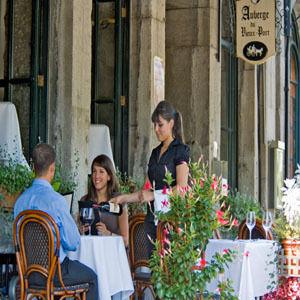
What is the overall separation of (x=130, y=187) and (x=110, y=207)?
2.55 m

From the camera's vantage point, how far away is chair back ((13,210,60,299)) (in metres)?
6.80

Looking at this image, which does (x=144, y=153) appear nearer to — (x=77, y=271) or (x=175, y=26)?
(x=175, y=26)

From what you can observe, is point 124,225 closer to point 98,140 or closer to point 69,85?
point 69,85

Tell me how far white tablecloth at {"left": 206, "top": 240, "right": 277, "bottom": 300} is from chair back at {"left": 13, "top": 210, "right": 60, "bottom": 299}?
134 centimetres

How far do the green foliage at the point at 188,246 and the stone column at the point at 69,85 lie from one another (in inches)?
130

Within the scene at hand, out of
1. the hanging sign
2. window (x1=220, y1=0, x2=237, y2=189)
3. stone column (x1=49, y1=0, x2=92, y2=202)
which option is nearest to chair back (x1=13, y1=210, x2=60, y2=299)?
stone column (x1=49, y1=0, x2=92, y2=202)

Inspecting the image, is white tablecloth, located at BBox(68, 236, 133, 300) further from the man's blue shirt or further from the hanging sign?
the hanging sign

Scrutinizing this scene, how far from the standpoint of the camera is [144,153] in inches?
445

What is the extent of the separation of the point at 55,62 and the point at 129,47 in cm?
188

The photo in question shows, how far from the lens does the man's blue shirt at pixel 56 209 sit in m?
6.93

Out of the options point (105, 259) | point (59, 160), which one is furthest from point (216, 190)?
point (59, 160)

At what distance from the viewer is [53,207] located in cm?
692

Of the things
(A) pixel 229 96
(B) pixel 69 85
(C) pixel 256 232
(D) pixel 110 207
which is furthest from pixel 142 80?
(A) pixel 229 96

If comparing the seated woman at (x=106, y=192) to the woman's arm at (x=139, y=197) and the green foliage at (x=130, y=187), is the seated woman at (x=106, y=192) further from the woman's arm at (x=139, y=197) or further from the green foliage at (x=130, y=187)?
the green foliage at (x=130, y=187)
